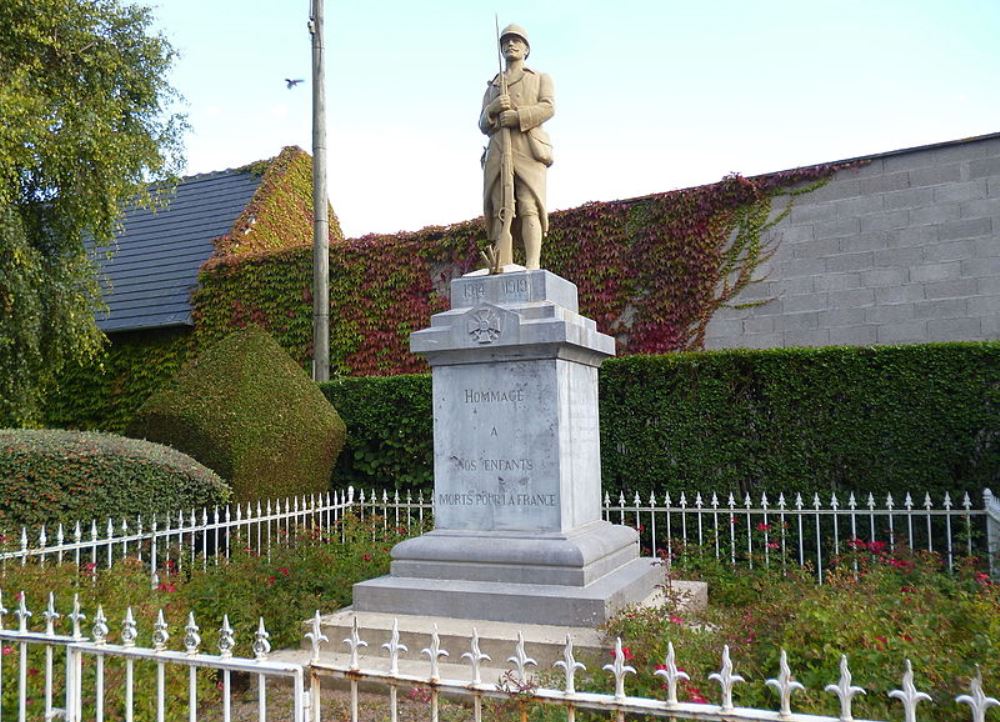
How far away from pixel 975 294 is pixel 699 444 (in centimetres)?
353

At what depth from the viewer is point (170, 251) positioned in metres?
15.4

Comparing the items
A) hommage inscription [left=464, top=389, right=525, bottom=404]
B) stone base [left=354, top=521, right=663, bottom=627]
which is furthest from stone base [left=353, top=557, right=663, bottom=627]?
hommage inscription [left=464, top=389, right=525, bottom=404]

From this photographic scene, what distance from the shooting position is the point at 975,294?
8.78m

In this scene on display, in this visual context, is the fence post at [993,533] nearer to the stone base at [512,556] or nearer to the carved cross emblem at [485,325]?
the stone base at [512,556]

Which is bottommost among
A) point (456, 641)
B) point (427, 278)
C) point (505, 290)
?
point (456, 641)

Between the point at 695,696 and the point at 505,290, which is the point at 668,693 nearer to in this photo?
the point at 695,696

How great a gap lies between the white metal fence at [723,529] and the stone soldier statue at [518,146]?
2837mm

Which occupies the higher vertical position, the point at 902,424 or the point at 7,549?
the point at 902,424

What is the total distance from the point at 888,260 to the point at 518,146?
199 inches

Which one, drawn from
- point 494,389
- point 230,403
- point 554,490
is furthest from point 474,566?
point 230,403

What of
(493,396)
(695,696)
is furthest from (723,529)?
(695,696)

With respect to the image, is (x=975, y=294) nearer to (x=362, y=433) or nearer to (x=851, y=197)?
(x=851, y=197)

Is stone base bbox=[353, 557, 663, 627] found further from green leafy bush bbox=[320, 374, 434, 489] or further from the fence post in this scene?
green leafy bush bbox=[320, 374, 434, 489]

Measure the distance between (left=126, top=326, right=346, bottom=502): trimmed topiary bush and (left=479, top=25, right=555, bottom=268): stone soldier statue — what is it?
3370 millimetres
